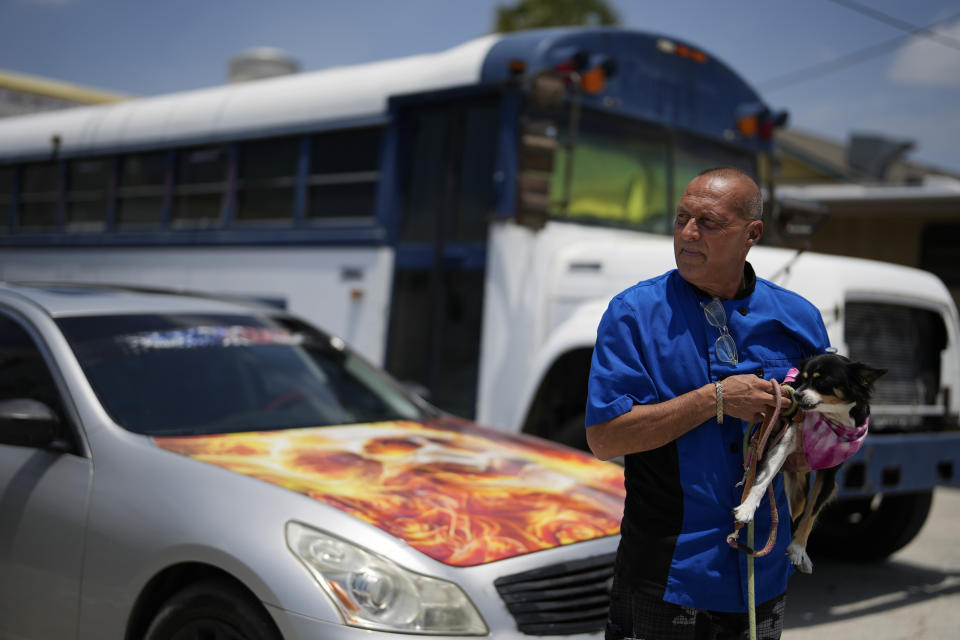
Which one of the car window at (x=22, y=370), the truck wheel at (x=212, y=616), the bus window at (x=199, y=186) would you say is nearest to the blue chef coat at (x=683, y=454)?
the truck wheel at (x=212, y=616)

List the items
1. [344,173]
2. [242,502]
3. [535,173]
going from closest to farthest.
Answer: [242,502] → [535,173] → [344,173]

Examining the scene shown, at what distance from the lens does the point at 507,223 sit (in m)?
5.80

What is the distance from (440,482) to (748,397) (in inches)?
57.8

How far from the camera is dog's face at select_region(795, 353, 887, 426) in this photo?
2021mm

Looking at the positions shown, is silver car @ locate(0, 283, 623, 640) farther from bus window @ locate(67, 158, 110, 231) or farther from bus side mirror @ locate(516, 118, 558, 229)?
bus window @ locate(67, 158, 110, 231)

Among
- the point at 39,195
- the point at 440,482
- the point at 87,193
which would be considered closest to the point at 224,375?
the point at 440,482

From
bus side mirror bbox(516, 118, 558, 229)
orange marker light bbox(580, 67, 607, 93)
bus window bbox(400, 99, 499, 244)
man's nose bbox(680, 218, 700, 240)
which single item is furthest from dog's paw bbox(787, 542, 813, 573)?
orange marker light bbox(580, 67, 607, 93)

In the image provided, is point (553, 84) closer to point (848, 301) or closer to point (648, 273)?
point (648, 273)

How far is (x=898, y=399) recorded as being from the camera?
16.7 feet

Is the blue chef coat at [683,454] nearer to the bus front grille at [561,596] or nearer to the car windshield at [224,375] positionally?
the bus front grille at [561,596]

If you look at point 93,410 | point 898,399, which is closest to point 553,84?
point 898,399

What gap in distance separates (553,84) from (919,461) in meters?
2.85

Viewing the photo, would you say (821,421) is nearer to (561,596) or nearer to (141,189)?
(561,596)

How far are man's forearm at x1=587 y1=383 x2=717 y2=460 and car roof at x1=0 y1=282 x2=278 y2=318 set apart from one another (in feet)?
8.38
